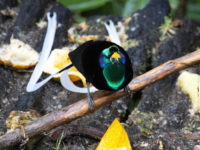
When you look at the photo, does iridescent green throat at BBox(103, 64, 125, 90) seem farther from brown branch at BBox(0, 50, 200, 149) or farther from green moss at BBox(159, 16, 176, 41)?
green moss at BBox(159, 16, 176, 41)

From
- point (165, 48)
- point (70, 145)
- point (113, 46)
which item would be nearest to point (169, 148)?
point (70, 145)

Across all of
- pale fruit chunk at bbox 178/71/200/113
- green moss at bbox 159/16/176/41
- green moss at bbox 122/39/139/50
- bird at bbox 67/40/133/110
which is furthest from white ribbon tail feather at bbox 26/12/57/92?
green moss at bbox 159/16/176/41

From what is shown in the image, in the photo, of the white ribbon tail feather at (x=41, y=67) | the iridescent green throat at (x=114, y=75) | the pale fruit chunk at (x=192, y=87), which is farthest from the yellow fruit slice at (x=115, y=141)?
the pale fruit chunk at (x=192, y=87)

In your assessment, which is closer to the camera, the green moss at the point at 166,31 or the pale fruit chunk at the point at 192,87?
the pale fruit chunk at the point at 192,87

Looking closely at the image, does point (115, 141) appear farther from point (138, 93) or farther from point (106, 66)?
point (138, 93)

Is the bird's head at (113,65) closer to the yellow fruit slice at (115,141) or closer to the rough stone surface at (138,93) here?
the yellow fruit slice at (115,141)

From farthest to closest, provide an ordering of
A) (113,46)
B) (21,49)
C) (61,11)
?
(61,11), (21,49), (113,46)

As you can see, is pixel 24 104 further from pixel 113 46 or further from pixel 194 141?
pixel 194 141
